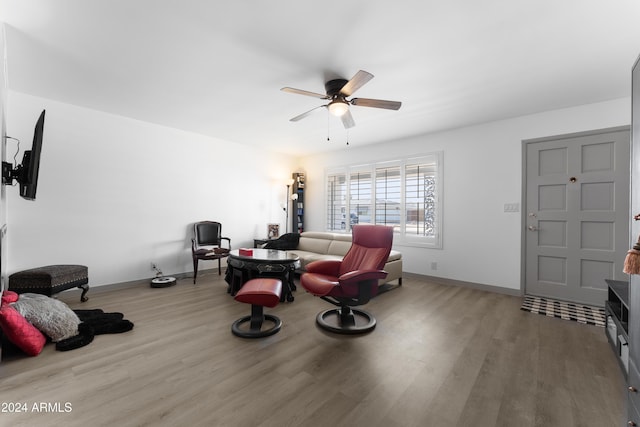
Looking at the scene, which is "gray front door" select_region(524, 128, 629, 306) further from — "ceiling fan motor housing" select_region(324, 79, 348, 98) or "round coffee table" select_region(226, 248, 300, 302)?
"round coffee table" select_region(226, 248, 300, 302)

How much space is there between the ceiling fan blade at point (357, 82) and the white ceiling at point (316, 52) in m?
0.23

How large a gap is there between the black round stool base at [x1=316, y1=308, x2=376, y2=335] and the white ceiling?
257cm

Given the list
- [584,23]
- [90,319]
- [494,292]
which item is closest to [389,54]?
[584,23]

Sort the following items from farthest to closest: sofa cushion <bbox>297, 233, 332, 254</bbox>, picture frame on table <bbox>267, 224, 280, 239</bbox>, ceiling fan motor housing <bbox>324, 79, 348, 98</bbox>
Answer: picture frame on table <bbox>267, 224, 280, 239</bbox> → sofa cushion <bbox>297, 233, 332, 254</bbox> → ceiling fan motor housing <bbox>324, 79, 348, 98</bbox>

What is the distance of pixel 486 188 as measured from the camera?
13.9ft


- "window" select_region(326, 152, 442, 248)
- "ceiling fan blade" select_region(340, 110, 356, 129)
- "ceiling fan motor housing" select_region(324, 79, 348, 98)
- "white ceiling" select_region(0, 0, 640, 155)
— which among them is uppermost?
"white ceiling" select_region(0, 0, 640, 155)

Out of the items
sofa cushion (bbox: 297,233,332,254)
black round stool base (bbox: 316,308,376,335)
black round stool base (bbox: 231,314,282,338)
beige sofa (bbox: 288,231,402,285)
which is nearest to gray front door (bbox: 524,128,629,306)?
beige sofa (bbox: 288,231,402,285)

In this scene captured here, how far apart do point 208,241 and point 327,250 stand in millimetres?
2187

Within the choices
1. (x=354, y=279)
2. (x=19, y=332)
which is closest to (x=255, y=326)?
(x=354, y=279)

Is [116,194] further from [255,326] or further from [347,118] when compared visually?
[347,118]

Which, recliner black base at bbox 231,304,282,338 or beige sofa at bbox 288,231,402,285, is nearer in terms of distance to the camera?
recliner black base at bbox 231,304,282,338

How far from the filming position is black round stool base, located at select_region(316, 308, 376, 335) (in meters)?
2.64

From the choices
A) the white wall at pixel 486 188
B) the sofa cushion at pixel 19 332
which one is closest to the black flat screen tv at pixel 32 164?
the sofa cushion at pixel 19 332

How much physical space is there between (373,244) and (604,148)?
324 centimetres
